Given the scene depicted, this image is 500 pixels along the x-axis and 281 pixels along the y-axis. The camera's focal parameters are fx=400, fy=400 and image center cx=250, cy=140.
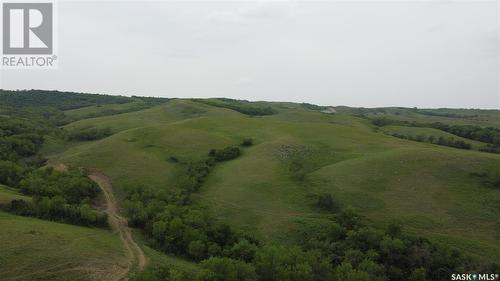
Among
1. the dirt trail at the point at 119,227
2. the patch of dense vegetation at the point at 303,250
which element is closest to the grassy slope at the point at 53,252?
the dirt trail at the point at 119,227

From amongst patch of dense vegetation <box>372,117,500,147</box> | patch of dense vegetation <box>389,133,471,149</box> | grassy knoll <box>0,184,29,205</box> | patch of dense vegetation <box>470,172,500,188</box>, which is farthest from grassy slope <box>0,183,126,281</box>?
patch of dense vegetation <box>372,117,500,147</box>

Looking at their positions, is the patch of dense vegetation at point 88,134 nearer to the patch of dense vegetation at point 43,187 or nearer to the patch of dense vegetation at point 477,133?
the patch of dense vegetation at point 43,187

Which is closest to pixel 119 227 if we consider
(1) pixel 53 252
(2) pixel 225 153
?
(1) pixel 53 252

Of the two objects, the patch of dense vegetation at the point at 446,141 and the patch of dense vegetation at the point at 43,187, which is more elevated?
the patch of dense vegetation at the point at 446,141

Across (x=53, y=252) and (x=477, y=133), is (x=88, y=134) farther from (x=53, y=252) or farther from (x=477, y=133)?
(x=477, y=133)

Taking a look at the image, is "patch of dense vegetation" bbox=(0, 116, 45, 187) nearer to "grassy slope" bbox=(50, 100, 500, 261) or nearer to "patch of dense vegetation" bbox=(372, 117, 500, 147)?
"grassy slope" bbox=(50, 100, 500, 261)
